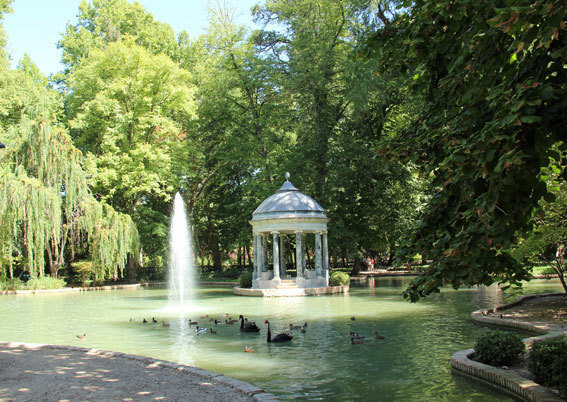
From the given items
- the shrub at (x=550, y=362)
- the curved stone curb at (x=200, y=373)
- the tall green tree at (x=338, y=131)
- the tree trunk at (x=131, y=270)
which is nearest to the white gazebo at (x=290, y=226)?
the tall green tree at (x=338, y=131)

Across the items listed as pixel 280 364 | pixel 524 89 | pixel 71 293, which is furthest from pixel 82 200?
pixel 524 89

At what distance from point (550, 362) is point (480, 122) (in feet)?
14.6

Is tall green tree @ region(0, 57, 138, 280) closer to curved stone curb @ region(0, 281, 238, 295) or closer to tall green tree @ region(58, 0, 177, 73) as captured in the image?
curved stone curb @ region(0, 281, 238, 295)

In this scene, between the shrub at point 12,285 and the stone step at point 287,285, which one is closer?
the stone step at point 287,285

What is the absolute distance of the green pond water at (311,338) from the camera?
27.9ft

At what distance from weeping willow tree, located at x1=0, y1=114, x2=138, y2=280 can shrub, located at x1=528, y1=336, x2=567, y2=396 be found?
27684 mm

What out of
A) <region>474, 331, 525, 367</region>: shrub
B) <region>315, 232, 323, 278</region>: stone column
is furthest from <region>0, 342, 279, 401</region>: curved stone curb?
<region>315, 232, 323, 278</region>: stone column

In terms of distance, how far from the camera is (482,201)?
417cm

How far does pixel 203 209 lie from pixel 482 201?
4310 centimetres

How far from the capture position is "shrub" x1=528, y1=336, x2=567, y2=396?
6.92 meters

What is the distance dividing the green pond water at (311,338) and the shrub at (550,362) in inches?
24.6

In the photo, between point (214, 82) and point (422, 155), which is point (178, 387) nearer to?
point (422, 155)

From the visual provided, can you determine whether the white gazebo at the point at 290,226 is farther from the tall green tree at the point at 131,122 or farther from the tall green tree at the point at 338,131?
the tall green tree at the point at 131,122

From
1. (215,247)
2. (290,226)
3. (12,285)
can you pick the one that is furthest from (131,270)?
(290,226)
